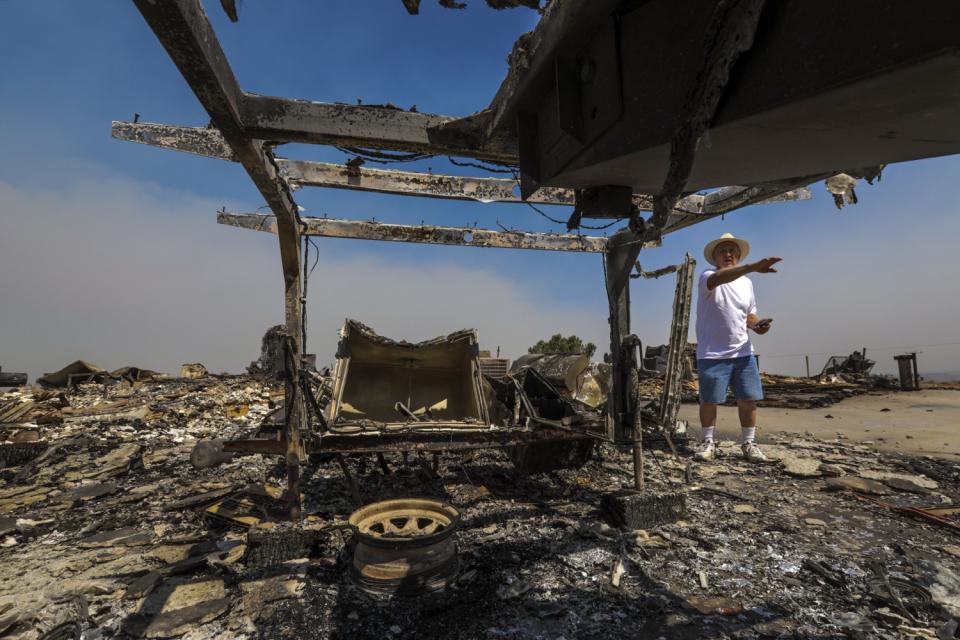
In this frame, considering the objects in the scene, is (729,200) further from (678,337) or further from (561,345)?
(561,345)

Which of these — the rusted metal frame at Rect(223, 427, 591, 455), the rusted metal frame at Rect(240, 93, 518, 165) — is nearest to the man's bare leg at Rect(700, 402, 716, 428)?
the rusted metal frame at Rect(223, 427, 591, 455)

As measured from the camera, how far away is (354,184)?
245 inches

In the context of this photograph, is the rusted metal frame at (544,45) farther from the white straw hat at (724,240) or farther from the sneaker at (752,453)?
the sneaker at (752,453)

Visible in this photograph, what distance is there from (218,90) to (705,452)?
6.35 m

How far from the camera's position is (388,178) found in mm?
6391

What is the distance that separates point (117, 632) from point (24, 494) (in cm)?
425

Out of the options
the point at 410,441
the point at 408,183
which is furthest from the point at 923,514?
the point at 408,183

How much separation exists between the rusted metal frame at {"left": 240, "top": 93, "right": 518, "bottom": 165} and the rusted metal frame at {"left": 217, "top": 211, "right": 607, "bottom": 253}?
433cm

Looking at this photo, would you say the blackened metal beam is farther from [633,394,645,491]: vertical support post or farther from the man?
[633,394,645,491]: vertical support post

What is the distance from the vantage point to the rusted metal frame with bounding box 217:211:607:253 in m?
7.12

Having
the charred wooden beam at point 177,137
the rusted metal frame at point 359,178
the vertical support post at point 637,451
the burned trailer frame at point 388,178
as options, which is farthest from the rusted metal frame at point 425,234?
the vertical support post at point 637,451

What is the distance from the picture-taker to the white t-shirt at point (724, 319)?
18.0 feet

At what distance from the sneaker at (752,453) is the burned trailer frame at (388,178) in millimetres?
2425

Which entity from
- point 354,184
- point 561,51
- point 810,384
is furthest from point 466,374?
point 810,384
